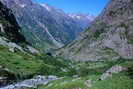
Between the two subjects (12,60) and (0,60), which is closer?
(0,60)

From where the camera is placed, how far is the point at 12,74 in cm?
13562

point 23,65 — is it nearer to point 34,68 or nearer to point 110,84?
point 34,68

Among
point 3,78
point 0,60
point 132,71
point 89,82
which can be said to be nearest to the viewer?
point 89,82

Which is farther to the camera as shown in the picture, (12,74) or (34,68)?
(34,68)

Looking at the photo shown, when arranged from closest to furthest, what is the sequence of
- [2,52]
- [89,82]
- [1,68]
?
1. [89,82]
2. [1,68]
3. [2,52]

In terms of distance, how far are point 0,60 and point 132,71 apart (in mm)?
118873

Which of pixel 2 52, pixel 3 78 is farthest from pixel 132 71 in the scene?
pixel 2 52

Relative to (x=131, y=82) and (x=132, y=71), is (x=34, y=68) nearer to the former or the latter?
(x=132, y=71)

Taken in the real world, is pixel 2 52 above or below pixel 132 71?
above

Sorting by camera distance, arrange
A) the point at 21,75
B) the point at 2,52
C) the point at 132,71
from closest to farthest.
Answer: the point at 132,71 < the point at 21,75 < the point at 2,52

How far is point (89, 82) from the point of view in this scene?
55.6 metres

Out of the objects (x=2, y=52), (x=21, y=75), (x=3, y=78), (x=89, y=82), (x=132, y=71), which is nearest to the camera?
(x=89, y=82)

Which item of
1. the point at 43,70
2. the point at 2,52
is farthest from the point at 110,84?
the point at 2,52

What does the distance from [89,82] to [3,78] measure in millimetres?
79266
